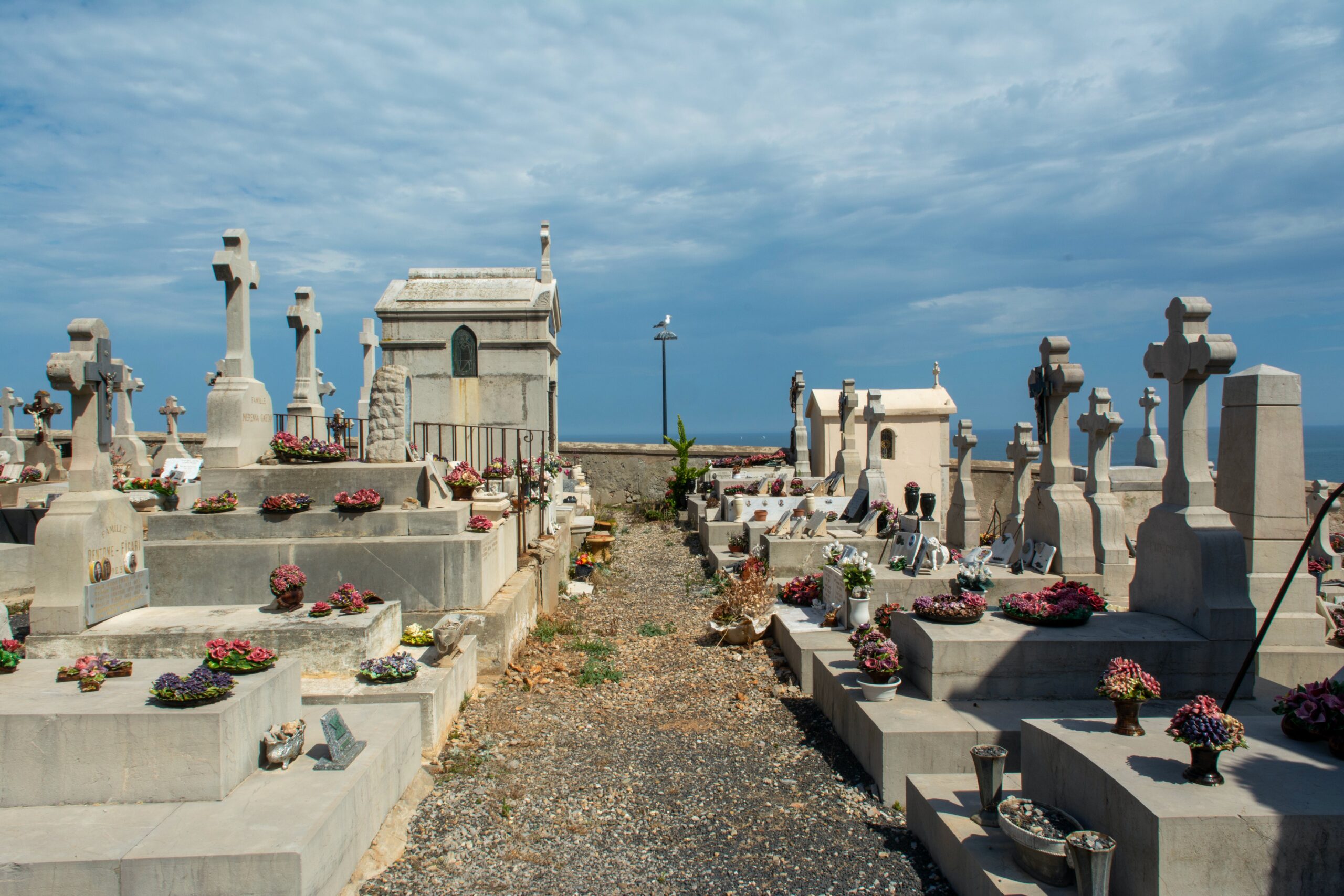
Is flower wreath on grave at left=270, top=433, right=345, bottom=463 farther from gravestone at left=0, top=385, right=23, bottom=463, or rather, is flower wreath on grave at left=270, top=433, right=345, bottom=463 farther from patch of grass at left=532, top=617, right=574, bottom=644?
gravestone at left=0, top=385, right=23, bottom=463

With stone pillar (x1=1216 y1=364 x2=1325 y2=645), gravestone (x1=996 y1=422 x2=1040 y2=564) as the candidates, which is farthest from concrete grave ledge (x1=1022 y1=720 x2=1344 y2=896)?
gravestone (x1=996 y1=422 x2=1040 y2=564)

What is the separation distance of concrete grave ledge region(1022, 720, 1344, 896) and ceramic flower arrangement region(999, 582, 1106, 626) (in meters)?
2.26

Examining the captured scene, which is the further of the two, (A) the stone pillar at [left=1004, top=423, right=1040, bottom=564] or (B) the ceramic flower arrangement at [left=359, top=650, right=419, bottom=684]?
(A) the stone pillar at [left=1004, top=423, right=1040, bottom=564]

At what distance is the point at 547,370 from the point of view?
18422 millimetres

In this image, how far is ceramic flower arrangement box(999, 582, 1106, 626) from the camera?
21.2 feet

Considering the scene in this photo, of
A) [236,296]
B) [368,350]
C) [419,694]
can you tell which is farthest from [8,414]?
[419,694]

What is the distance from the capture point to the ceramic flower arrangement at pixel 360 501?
8.02 meters

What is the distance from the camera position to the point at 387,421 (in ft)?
28.7

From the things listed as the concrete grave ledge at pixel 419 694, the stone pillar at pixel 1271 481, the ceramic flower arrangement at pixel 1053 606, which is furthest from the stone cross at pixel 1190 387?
the concrete grave ledge at pixel 419 694

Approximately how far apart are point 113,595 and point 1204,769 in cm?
804

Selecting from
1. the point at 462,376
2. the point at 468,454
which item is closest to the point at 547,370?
the point at 462,376

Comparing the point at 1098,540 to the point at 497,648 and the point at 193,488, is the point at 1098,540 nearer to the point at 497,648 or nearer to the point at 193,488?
the point at 497,648

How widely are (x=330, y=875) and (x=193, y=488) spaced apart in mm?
5871

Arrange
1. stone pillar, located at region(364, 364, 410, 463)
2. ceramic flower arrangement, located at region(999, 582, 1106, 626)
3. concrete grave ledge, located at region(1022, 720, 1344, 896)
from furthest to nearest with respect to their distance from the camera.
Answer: stone pillar, located at region(364, 364, 410, 463), ceramic flower arrangement, located at region(999, 582, 1106, 626), concrete grave ledge, located at region(1022, 720, 1344, 896)
